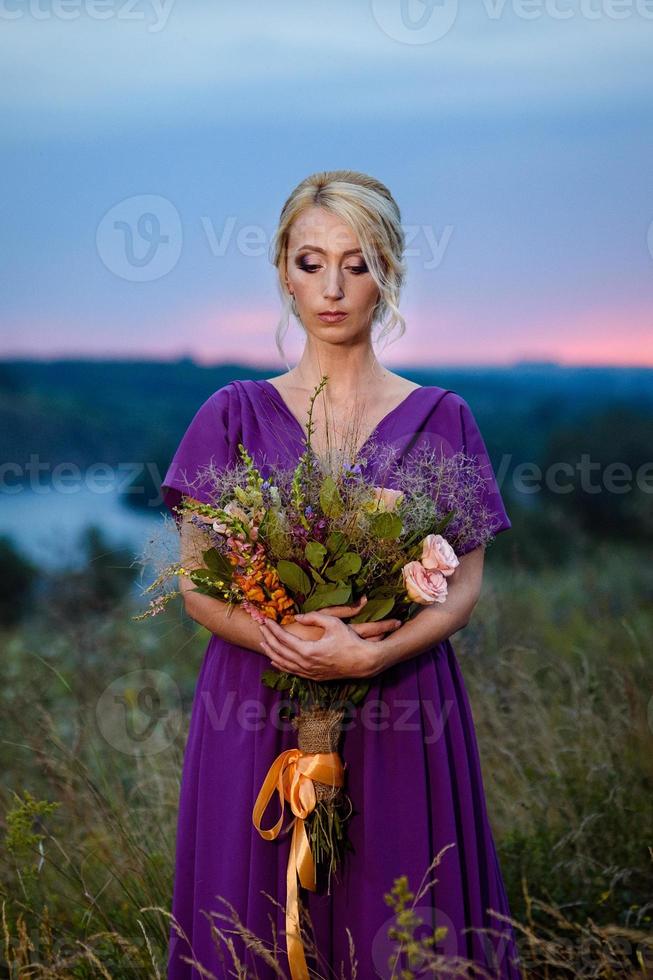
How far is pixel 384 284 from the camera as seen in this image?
2.83 meters

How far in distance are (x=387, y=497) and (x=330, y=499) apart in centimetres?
14

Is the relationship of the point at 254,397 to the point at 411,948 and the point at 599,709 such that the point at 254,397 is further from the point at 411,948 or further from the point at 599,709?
the point at 599,709

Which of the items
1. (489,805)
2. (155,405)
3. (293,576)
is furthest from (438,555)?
(155,405)

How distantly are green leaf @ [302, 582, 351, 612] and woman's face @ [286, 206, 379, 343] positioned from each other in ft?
2.64

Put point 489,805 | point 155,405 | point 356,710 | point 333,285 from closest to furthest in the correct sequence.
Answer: point 356,710 → point 333,285 → point 489,805 → point 155,405

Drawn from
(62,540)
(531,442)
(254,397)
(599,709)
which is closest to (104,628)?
(62,540)

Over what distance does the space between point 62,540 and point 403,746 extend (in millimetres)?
4113

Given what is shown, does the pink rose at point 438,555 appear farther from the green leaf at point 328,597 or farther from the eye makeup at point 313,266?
the eye makeup at point 313,266

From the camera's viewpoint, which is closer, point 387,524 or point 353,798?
point 387,524

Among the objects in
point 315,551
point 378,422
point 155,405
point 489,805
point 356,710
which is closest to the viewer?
point 315,551

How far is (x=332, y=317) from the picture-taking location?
2.80 meters

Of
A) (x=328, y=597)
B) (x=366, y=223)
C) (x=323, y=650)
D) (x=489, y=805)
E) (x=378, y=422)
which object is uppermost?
(x=366, y=223)

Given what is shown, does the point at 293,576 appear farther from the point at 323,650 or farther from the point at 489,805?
the point at 489,805

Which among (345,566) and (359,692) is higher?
(345,566)
